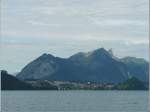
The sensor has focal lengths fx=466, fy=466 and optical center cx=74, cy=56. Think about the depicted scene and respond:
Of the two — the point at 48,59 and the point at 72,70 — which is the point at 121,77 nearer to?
the point at 72,70

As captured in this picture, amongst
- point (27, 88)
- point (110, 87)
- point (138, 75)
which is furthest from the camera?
point (138, 75)

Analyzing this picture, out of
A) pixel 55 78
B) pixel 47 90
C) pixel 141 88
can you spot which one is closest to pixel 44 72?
pixel 55 78

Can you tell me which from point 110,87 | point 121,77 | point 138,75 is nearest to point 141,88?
point 110,87

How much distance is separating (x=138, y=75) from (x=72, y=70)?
95.2 feet

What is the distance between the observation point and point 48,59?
184m

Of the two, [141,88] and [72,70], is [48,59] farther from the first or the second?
[141,88]

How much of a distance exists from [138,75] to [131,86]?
3300 centimetres

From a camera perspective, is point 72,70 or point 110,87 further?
point 72,70

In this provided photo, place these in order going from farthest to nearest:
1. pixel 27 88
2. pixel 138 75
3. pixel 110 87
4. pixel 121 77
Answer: pixel 121 77 → pixel 138 75 → pixel 110 87 → pixel 27 88

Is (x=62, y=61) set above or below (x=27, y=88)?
above

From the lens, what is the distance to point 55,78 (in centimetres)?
17738
